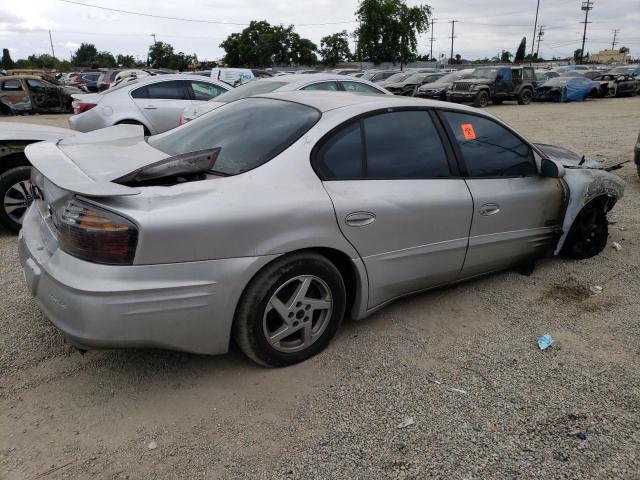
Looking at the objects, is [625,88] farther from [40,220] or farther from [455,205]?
[40,220]

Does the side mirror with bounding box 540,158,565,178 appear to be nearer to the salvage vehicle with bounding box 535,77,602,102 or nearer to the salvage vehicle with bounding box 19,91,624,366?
the salvage vehicle with bounding box 19,91,624,366

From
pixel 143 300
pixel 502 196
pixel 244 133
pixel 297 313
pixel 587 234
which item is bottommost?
pixel 587 234

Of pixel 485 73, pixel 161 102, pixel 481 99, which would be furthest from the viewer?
pixel 485 73

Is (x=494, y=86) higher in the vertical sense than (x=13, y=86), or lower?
lower

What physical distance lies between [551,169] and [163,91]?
766 cm

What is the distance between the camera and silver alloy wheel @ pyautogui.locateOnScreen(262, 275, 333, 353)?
276cm

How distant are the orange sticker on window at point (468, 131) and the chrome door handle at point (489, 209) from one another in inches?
19.8

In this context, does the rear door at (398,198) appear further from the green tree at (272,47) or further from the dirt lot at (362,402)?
the green tree at (272,47)

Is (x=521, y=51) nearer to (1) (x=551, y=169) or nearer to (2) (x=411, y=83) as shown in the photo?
(2) (x=411, y=83)

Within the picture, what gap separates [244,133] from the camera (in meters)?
3.17

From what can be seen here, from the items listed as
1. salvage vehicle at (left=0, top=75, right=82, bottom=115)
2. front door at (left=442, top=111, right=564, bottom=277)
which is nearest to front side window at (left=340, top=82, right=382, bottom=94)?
front door at (left=442, top=111, right=564, bottom=277)

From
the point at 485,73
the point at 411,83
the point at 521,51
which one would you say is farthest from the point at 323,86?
the point at 521,51

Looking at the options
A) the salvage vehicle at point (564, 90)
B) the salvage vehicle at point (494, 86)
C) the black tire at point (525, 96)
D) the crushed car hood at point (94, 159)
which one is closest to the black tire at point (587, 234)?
the crushed car hood at point (94, 159)

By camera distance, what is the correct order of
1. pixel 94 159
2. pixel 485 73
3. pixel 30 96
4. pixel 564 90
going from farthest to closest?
pixel 564 90 → pixel 485 73 → pixel 30 96 → pixel 94 159
